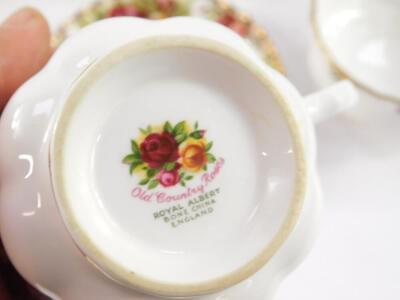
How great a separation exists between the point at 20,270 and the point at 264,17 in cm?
51

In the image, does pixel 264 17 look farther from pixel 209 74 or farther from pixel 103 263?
pixel 103 263

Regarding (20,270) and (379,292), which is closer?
(20,270)

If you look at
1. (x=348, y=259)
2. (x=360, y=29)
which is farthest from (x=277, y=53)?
(x=348, y=259)

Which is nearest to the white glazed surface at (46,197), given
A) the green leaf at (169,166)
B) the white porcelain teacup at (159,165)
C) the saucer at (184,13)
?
the white porcelain teacup at (159,165)

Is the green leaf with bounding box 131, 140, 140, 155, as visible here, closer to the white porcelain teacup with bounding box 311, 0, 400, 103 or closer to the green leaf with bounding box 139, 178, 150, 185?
the green leaf with bounding box 139, 178, 150, 185

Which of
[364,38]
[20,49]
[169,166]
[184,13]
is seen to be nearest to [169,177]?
[169,166]

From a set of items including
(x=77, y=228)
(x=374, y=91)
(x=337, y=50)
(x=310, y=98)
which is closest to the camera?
(x=77, y=228)

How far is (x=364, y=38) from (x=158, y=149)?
50 cm

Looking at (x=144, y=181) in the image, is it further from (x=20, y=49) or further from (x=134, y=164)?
(x=20, y=49)

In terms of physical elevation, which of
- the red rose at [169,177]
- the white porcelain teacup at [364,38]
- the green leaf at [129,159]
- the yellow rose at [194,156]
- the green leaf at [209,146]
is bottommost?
the green leaf at [129,159]

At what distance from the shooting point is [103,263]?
504 mm

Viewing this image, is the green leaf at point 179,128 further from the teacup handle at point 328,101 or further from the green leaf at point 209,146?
the teacup handle at point 328,101

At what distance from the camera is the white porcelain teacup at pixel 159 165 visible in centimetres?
53

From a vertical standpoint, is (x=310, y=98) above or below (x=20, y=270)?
above
